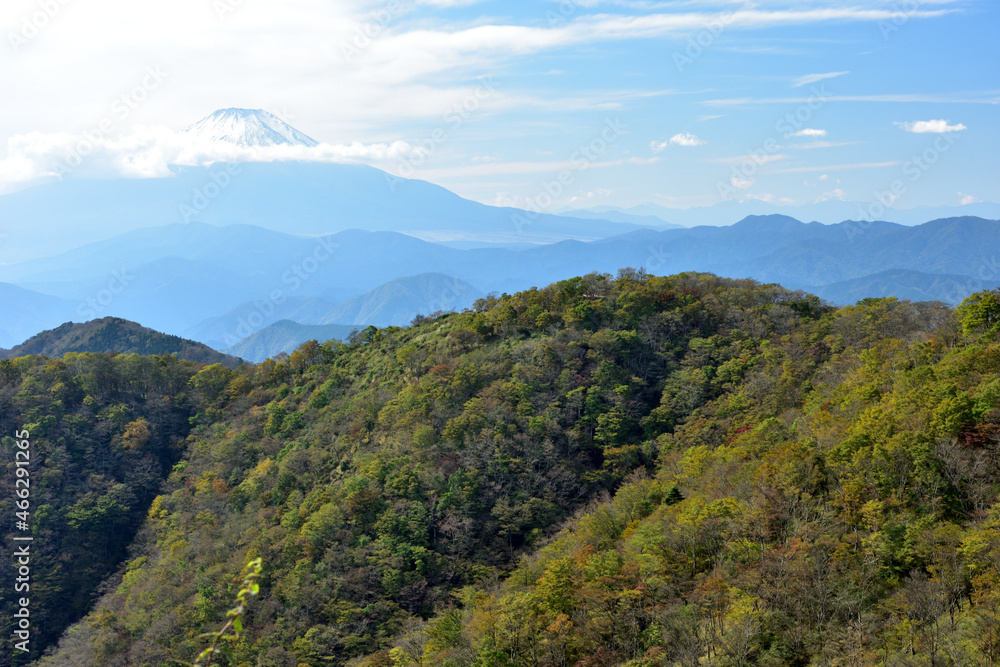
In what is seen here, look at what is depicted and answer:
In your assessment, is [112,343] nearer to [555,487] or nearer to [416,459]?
[416,459]

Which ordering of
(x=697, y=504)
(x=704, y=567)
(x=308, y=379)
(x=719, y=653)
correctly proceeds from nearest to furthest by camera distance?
1. (x=719, y=653)
2. (x=704, y=567)
3. (x=697, y=504)
4. (x=308, y=379)

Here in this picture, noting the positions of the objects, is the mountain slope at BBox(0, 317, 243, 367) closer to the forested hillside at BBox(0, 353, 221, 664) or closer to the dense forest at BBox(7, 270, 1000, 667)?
the forested hillside at BBox(0, 353, 221, 664)

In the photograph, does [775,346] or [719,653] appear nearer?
[719,653]

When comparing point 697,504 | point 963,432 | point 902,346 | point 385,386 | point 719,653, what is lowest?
point 719,653

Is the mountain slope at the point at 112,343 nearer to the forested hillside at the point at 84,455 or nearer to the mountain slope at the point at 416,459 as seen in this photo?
the forested hillside at the point at 84,455

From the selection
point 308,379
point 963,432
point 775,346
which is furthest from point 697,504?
point 308,379

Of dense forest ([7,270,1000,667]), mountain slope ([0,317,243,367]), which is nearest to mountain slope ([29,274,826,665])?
dense forest ([7,270,1000,667])

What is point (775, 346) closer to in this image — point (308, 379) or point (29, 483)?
point (308, 379)

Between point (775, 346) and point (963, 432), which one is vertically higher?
point (775, 346)
